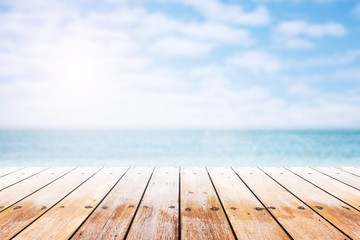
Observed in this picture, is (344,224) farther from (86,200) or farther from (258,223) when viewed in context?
(86,200)

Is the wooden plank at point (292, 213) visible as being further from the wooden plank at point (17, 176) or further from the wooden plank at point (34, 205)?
the wooden plank at point (17, 176)

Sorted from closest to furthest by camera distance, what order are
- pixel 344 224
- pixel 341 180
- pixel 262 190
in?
pixel 344 224, pixel 262 190, pixel 341 180

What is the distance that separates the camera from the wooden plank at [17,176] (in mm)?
1946

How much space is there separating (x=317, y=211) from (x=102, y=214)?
1292 mm

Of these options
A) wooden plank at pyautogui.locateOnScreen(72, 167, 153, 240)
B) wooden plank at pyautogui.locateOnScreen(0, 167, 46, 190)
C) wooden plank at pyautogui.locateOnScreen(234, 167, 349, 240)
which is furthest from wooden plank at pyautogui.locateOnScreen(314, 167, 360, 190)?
wooden plank at pyautogui.locateOnScreen(0, 167, 46, 190)

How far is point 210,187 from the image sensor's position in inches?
72.2

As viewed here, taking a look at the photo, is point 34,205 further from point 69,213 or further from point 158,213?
point 158,213

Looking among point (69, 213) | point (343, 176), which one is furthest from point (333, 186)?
point (69, 213)

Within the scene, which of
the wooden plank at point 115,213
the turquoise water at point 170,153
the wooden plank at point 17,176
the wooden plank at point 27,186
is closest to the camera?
the wooden plank at point 115,213

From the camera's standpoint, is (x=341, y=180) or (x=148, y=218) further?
(x=341, y=180)

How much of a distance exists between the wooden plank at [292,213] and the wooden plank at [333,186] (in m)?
0.35

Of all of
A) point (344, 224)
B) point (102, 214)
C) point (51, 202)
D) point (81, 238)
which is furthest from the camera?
point (51, 202)

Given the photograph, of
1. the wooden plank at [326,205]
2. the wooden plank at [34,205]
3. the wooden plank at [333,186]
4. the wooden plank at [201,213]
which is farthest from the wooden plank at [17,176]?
the wooden plank at [333,186]

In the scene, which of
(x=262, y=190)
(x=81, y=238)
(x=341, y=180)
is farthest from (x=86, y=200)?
(x=341, y=180)
